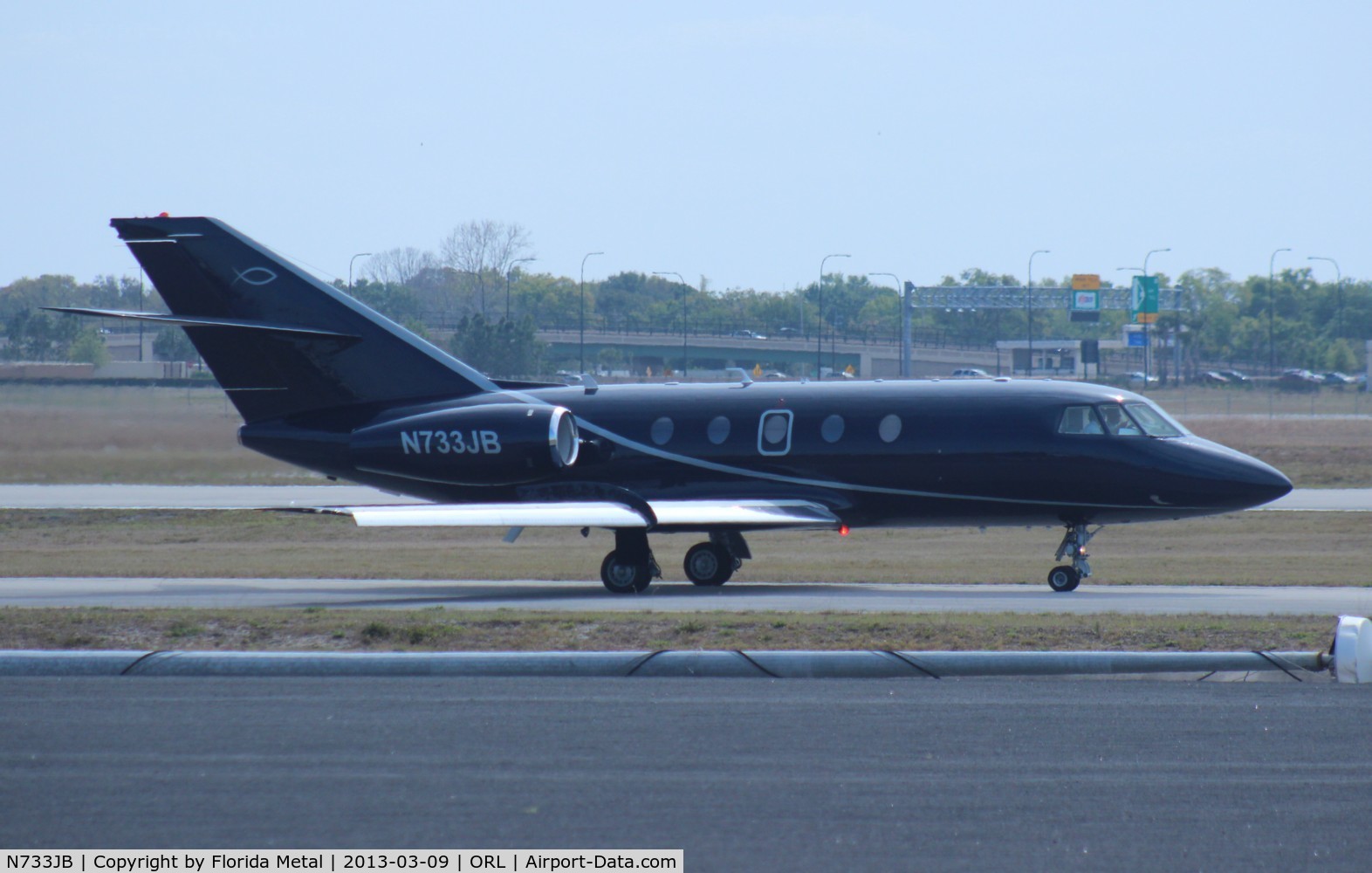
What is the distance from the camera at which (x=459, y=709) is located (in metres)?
9.59

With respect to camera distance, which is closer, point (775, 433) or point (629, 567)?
point (629, 567)

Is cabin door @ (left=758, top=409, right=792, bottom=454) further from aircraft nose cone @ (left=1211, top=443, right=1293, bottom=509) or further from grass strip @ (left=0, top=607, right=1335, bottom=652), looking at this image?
grass strip @ (left=0, top=607, right=1335, bottom=652)

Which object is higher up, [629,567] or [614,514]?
[614,514]

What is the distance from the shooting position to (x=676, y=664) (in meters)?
11.0

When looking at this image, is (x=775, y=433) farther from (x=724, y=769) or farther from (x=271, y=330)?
(x=724, y=769)

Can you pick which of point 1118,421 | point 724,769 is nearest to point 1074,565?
point 1118,421

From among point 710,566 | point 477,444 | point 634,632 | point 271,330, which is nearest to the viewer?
point 634,632

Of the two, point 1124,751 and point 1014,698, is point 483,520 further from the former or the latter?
point 1124,751

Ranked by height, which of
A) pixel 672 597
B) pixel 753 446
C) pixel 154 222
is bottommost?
pixel 672 597

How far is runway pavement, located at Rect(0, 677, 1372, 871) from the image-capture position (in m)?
6.59

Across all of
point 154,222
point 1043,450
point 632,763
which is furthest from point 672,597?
point 632,763

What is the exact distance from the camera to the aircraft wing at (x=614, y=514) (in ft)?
64.0

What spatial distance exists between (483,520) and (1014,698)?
426 inches
